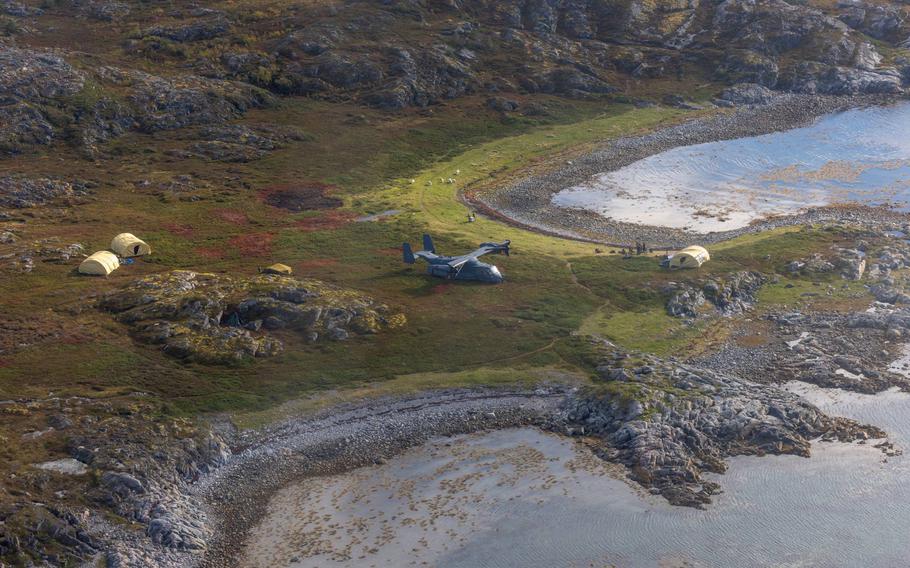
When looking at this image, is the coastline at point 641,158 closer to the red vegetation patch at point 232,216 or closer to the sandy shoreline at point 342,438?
the red vegetation patch at point 232,216

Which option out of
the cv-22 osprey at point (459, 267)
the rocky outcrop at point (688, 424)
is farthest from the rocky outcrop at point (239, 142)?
the rocky outcrop at point (688, 424)

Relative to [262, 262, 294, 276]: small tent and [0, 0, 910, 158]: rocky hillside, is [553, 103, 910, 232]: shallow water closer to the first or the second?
[0, 0, 910, 158]: rocky hillside

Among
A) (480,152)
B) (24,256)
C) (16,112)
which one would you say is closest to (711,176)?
(480,152)

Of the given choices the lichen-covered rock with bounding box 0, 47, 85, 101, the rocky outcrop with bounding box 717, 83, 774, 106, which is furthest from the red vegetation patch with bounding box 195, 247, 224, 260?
the rocky outcrop with bounding box 717, 83, 774, 106

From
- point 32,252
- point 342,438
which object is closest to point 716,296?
point 342,438

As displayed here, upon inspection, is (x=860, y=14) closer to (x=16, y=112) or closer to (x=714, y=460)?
(x=714, y=460)

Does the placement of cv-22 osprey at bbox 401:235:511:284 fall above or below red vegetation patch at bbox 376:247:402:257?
above
